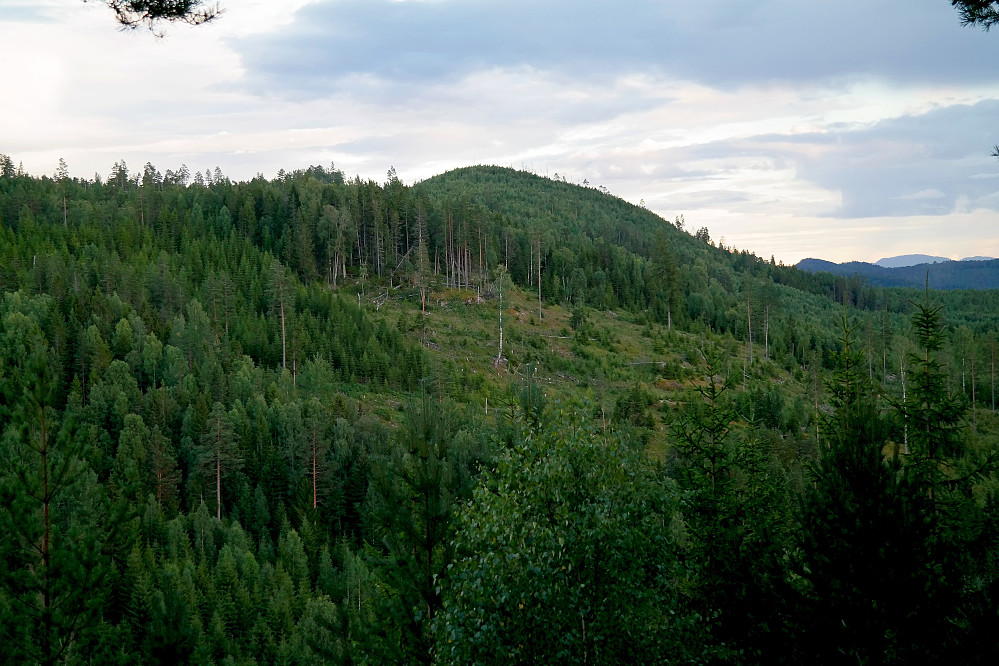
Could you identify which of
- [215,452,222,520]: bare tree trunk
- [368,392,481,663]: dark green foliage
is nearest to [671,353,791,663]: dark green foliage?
[368,392,481,663]: dark green foliage

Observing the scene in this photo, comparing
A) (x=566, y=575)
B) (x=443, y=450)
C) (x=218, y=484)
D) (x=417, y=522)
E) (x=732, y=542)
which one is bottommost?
(x=218, y=484)

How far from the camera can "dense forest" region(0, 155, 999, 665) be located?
32.3 feet

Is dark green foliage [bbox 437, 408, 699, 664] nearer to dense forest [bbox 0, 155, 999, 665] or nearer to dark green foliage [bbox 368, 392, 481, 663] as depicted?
dense forest [bbox 0, 155, 999, 665]

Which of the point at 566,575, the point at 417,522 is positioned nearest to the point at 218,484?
the point at 417,522

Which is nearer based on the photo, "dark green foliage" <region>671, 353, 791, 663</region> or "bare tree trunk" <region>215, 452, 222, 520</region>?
"dark green foliage" <region>671, 353, 791, 663</region>

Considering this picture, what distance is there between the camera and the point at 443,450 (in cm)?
1612

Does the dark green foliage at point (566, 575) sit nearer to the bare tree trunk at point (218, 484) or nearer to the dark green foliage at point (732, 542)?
the dark green foliage at point (732, 542)

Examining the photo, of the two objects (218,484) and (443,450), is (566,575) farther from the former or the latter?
(218,484)

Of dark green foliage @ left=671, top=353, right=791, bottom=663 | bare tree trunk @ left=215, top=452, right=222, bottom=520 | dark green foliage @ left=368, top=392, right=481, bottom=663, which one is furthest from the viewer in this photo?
bare tree trunk @ left=215, top=452, right=222, bottom=520

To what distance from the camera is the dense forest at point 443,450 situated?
984cm

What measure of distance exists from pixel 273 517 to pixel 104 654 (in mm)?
48457

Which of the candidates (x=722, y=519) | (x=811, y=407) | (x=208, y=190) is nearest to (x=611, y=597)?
(x=722, y=519)

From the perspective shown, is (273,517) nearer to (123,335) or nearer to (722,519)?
(123,335)

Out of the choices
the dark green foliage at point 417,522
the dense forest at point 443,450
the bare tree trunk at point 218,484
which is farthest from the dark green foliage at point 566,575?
the bare tree trunk at point 218,484
